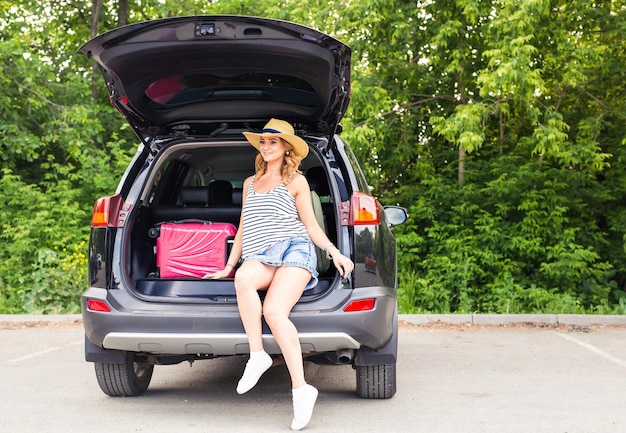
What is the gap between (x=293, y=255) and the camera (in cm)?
523

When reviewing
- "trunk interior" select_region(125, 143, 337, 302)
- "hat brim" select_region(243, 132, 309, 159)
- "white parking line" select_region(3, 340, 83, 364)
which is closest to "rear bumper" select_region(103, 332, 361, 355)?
"trunk interior" select_region(125, 143, 337, 302)

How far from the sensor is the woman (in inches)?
194

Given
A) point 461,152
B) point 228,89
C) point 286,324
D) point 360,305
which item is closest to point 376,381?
point 360,305

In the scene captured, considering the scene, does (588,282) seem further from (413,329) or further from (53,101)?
(53,101)

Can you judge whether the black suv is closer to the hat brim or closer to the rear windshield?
the rear windshield

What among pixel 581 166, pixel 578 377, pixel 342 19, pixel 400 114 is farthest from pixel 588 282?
pixel 578 377

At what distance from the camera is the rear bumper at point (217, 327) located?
195 inches

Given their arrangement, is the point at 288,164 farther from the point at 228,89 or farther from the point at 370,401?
the point at 370,401

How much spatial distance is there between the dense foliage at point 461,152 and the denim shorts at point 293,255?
671cm

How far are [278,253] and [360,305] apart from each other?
1.93 feet

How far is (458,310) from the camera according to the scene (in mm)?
12445

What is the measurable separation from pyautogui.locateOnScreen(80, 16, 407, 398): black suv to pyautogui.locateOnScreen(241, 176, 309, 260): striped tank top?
9.1 inches

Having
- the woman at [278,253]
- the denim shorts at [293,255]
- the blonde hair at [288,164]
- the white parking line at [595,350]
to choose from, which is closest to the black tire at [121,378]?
the woman at [278,253]

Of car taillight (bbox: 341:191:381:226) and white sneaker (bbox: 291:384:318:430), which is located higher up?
car taillight (bbox: 341:191:381:226)
